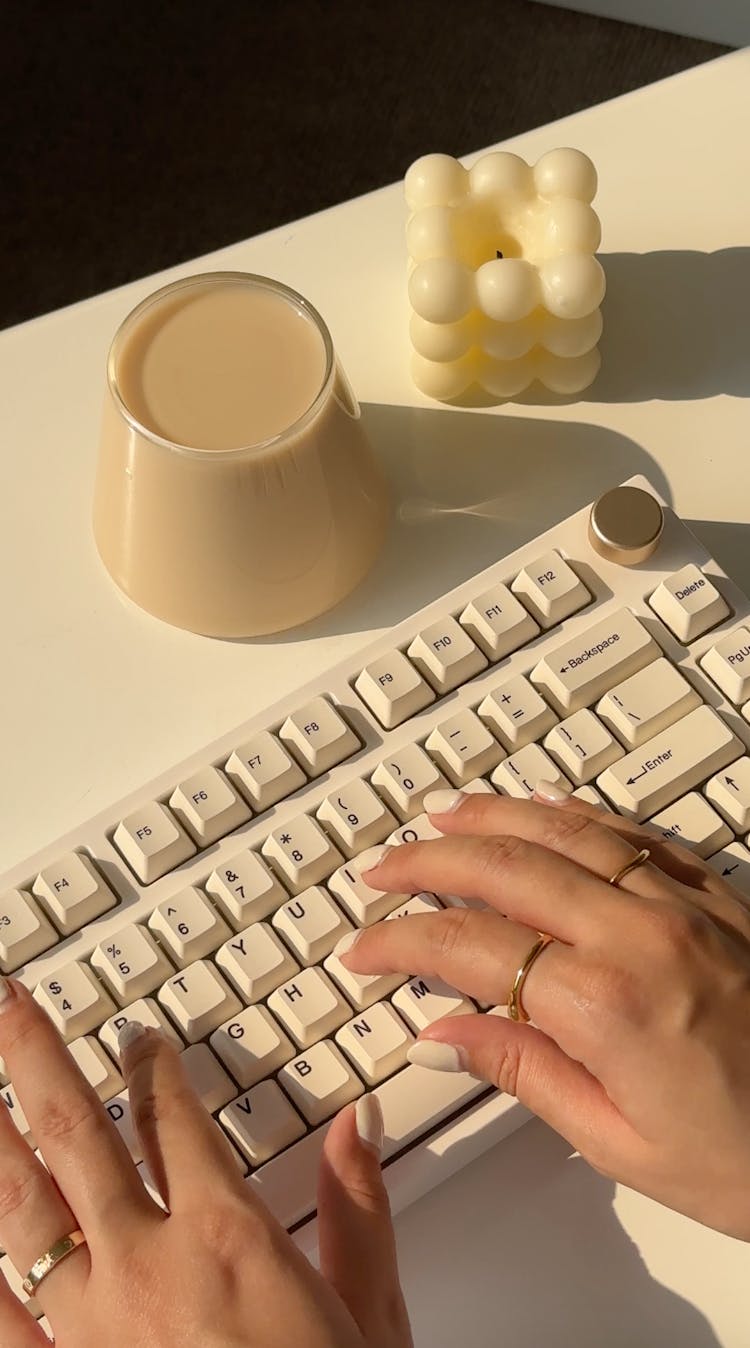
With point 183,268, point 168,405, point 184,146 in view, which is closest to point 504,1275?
point 168,405

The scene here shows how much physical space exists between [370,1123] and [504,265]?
36 centimetres

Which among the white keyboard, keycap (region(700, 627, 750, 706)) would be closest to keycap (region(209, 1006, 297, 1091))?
the white keyboard

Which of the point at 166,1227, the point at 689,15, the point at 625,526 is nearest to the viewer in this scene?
the point at 166,1227

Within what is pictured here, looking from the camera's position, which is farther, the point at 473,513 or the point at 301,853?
the point at 473,513

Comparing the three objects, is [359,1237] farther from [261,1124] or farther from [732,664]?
[732,664]

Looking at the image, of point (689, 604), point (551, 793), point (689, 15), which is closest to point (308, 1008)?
point (551, 793)

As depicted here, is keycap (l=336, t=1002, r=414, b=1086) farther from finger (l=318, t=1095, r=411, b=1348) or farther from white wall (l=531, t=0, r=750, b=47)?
white wall (l=531, t=0, r=750, b=47)

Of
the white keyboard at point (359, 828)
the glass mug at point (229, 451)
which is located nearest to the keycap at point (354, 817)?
the white keyboard at point (359, 828)

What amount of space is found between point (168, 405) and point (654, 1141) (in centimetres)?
34

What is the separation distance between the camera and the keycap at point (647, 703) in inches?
21.5

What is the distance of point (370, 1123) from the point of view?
1.62 feet

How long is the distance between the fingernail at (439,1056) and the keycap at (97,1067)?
0.11 meters

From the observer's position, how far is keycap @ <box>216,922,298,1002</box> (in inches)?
20.2

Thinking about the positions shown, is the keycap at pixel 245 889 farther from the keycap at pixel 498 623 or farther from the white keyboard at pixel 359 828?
the keycap at pixel 498 623
